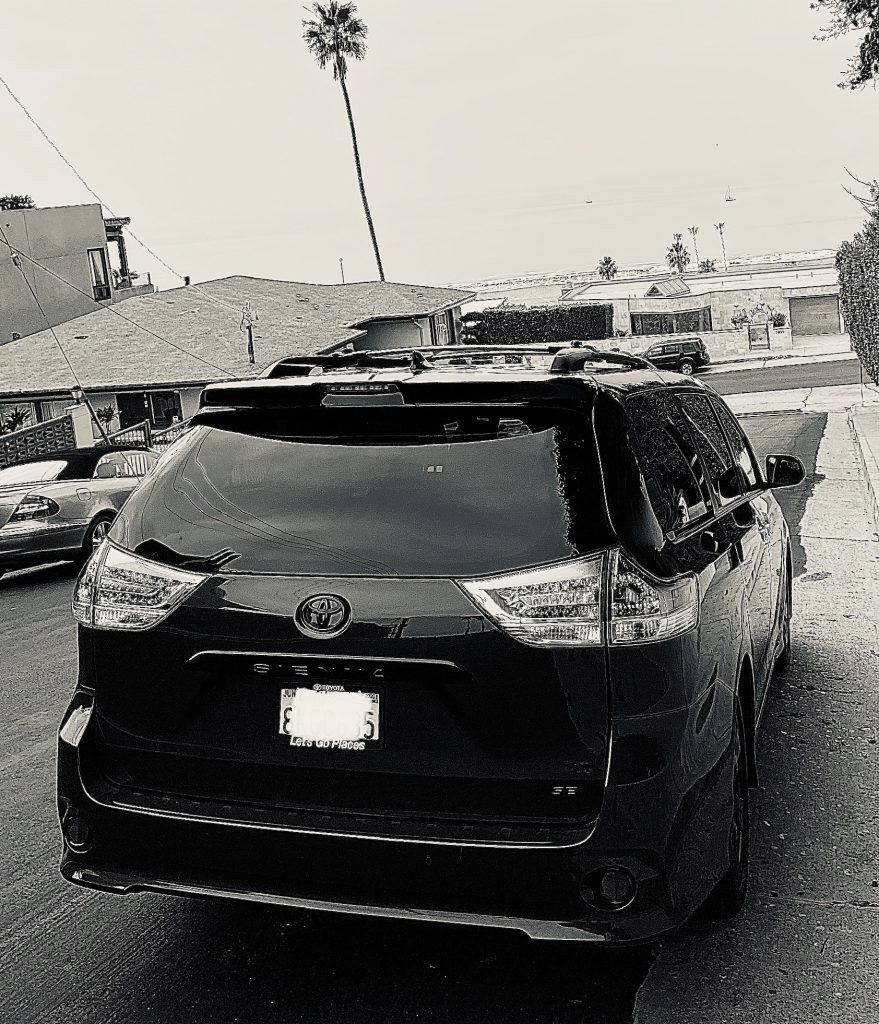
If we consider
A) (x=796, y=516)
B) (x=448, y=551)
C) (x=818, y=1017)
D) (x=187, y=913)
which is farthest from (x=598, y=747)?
(x=796, y=516)

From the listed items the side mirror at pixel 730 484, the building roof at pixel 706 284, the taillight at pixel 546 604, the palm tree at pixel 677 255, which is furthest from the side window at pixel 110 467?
the palm tree at pixel 677 255

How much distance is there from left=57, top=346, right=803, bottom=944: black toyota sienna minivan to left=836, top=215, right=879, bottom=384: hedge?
19342 mm

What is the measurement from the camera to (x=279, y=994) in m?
3.80

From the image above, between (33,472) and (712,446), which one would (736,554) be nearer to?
(712,446)

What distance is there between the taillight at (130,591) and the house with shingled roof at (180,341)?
2815 cm

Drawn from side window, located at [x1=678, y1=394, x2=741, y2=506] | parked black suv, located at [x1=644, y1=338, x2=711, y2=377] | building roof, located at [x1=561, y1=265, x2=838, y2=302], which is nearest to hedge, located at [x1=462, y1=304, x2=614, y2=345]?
building roof, located at [x1=561, y1=265, x2=838, y2=302]

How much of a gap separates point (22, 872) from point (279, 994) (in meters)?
1.62

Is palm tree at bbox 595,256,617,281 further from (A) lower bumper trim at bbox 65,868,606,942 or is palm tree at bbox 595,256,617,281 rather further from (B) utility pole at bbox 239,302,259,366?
(A) lower bumper trim at bbox 65,868,606,942

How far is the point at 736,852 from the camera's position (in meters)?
4.16

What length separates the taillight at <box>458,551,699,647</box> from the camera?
129 inches

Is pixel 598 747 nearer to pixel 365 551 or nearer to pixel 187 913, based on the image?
pixel 365 551

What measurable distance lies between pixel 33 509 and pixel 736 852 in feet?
35.7

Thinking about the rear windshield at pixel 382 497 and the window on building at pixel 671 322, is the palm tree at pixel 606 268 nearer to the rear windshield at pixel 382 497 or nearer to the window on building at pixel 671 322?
the window on building at pixel 671 322

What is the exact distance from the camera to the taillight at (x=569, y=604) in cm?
328
